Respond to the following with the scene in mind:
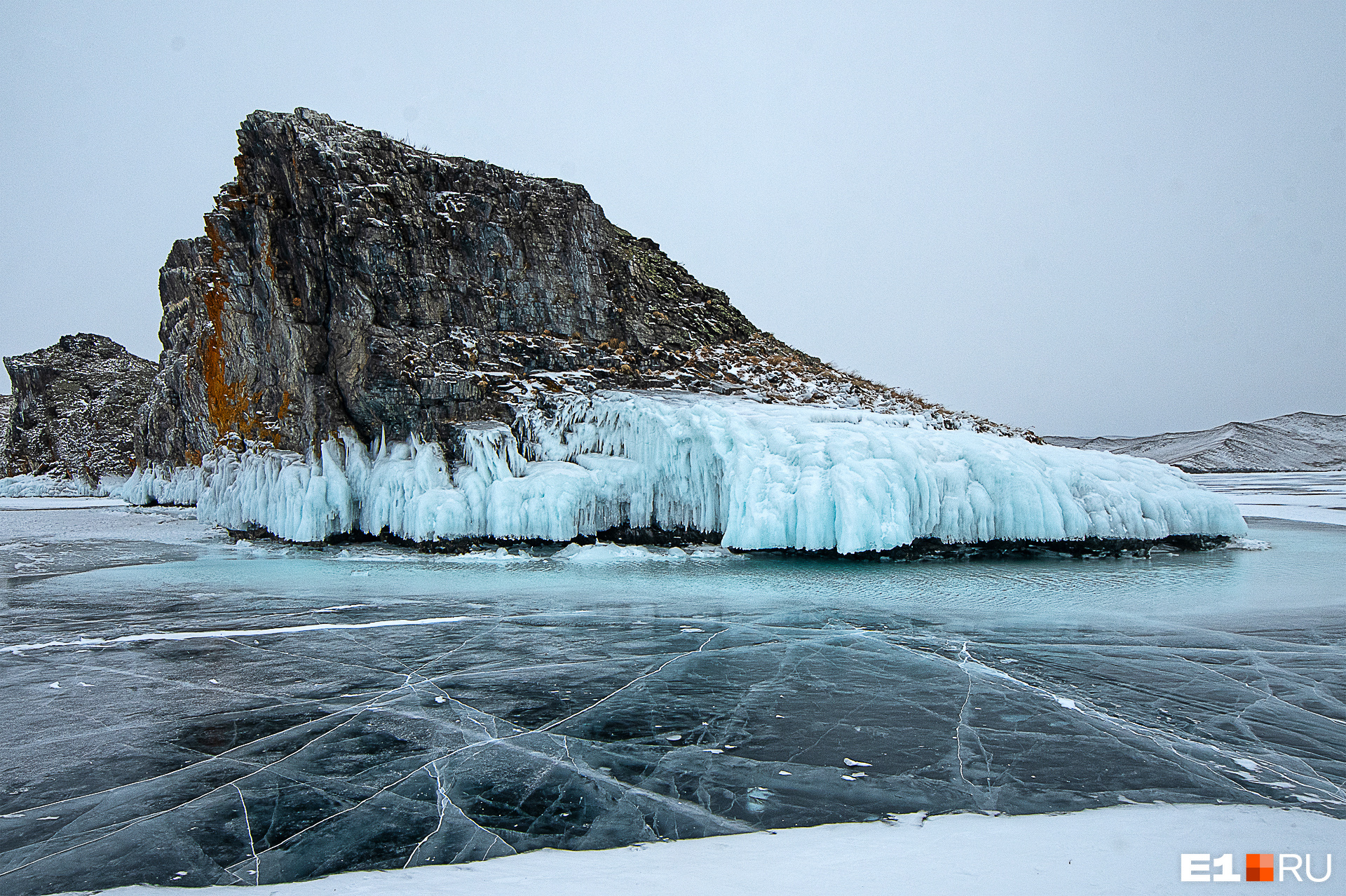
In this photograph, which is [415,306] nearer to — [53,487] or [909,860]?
[909,860]

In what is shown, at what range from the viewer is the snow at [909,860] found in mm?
2789

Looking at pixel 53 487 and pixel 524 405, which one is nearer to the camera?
pixel 524 405

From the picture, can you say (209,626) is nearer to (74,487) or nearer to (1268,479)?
(1268,479)

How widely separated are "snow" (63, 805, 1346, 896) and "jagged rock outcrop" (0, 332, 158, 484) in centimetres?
6074

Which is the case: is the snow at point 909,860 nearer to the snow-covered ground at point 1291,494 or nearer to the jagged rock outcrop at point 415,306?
the jagged rock outcrop at point 415,306

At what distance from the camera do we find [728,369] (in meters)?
18.1

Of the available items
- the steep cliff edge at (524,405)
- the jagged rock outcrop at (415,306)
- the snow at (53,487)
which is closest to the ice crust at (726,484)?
the steep cliff edge at (524,405)

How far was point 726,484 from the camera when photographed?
13.5m

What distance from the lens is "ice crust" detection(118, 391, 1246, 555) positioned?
1222 centimetres

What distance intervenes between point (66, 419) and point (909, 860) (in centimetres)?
6972

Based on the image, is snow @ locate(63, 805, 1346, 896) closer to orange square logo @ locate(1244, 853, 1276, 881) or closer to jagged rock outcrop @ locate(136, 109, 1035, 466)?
orange square logo @ locate(1244, 853, 1276, 881)

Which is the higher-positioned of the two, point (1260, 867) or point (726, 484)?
point (726, 484)

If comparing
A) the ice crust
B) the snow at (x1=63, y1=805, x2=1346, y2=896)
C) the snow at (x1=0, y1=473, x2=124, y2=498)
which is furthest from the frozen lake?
the snow at (x1=0, y1=473, x2=124, y2=498)

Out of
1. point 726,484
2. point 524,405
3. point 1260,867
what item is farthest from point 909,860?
point 524,405
